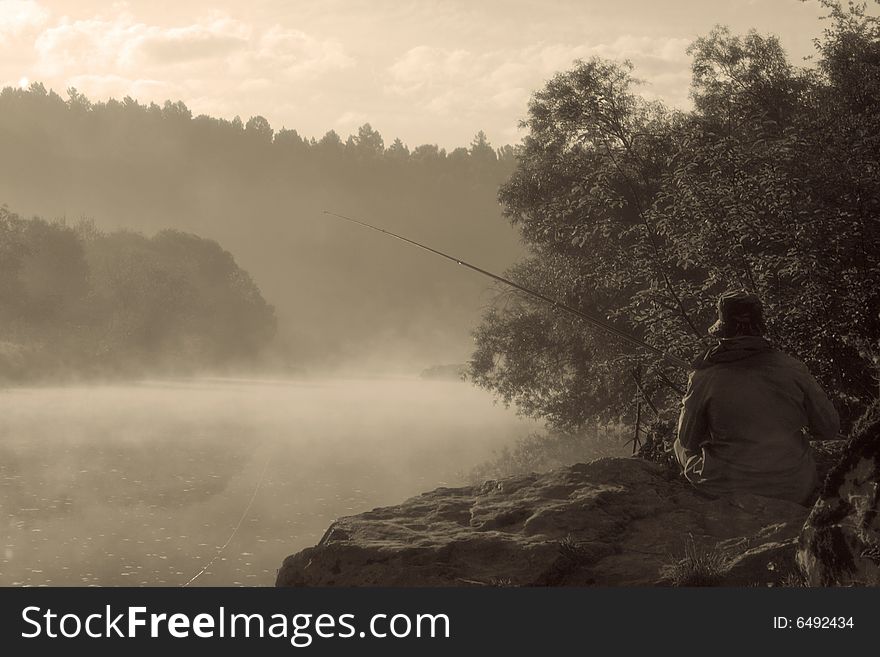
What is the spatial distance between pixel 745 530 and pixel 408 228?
187m

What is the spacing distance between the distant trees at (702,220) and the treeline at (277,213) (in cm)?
11266

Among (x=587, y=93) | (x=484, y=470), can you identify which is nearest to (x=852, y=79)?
(x=587, y=93)

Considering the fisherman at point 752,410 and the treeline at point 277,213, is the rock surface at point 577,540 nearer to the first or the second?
the fisherman at point 752,410

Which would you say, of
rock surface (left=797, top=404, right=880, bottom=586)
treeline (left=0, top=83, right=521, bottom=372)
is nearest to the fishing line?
rock surface (left=797, top=404, right=880, bottom=586)

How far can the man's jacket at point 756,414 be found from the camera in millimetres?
6457

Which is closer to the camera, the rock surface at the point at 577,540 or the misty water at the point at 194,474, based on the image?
the rock surface at the point at 577,540

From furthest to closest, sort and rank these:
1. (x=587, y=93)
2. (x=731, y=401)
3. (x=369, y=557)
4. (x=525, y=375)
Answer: (x=525, y=375) < (x=587, y=93) < (x=369, y=557) < (x=731, y=401)

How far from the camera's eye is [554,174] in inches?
1105

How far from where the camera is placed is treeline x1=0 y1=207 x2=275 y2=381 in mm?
67688

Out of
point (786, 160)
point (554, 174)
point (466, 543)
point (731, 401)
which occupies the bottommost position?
point (466, 543)

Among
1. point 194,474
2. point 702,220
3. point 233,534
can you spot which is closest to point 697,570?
point 702,220

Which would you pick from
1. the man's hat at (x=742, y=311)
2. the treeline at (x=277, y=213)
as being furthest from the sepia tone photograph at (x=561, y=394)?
the treeline at (x=277, y=213)

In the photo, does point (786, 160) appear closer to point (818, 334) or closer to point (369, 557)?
point (818, 334)

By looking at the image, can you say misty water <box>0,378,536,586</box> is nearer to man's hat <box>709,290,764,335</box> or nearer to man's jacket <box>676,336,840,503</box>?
man's jacket <box>676,336,840,503</box>
